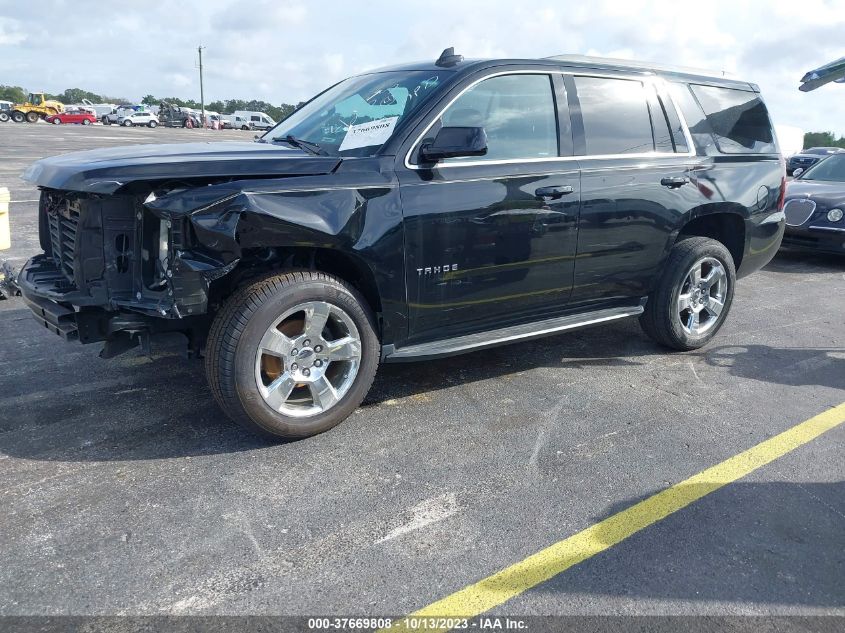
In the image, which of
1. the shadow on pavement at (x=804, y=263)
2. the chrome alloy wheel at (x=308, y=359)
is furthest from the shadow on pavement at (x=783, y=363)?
the shadow on pavement at (x=804, y=263)

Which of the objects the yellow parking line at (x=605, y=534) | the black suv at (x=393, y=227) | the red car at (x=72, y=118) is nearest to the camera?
the yellow parking line at (x=605, y=534)

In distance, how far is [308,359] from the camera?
351 centimetres

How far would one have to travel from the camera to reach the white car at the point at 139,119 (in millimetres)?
55688

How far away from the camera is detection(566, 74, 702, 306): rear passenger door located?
14.3ft

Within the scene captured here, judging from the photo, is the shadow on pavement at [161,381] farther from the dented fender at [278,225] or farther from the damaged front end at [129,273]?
the dented fender at [278,225]

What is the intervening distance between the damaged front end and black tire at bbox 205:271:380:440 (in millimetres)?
165

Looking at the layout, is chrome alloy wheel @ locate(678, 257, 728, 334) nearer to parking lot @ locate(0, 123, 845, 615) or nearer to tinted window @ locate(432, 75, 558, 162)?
parking lot @ locate(0, 123, 845, 615)

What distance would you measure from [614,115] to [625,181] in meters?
0.46

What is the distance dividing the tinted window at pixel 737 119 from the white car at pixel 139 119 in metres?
57.8

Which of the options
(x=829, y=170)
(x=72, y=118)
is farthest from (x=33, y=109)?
(x=829, y=170)

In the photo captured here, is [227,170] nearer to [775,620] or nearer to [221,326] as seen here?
[221,326]

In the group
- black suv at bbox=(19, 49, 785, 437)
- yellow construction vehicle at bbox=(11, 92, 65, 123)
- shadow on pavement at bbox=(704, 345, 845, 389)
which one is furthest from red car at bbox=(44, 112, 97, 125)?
shadow on pavement at bbox=(704, 345, 845, 389)

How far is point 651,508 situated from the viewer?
121 inches

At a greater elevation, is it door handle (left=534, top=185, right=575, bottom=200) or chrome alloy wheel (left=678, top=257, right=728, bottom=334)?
door handle (left=534, top=185, right=575, bottom=200)
